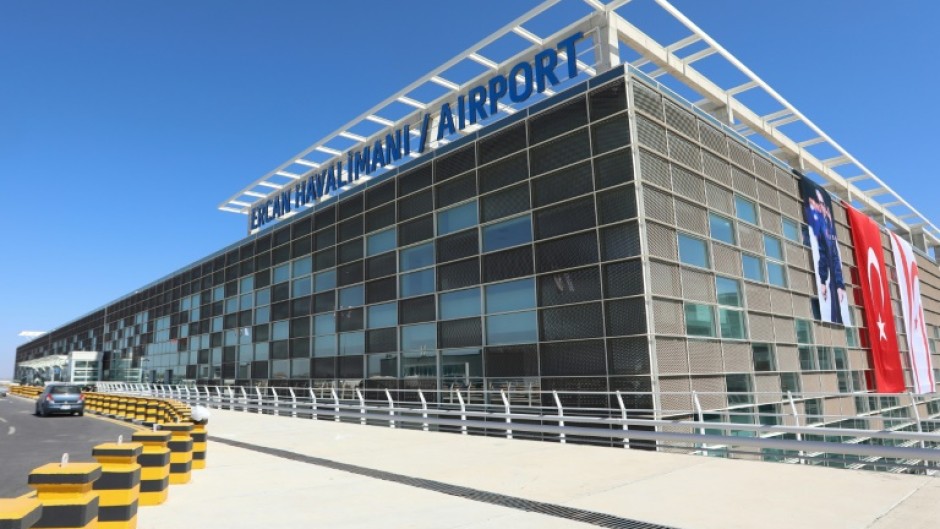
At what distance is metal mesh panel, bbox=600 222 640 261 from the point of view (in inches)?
722

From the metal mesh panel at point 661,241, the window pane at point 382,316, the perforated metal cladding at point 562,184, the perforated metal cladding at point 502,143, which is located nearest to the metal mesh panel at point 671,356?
the metal mesh panel at point 661,241

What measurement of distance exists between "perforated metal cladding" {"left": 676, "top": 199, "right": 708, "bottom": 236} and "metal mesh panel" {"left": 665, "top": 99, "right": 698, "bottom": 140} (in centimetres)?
283

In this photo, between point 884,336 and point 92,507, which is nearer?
point 92,507

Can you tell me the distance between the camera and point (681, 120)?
848 inches

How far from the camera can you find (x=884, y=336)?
33.9m

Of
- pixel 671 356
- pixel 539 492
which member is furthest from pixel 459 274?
pixel 539 492

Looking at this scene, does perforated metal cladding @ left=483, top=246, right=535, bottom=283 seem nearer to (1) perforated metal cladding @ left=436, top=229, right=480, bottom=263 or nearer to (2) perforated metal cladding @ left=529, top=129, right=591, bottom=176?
(1) perforated metal cladding @ left=436, top=229, right=480, bottom=263

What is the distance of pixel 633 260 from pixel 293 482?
39.6 feet

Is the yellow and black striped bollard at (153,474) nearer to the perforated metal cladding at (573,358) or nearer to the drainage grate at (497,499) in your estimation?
the drainage grate at (497,499)

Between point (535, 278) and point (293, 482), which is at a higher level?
point (535, 278)

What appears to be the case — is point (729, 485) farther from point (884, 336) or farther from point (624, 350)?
point (884, 336)

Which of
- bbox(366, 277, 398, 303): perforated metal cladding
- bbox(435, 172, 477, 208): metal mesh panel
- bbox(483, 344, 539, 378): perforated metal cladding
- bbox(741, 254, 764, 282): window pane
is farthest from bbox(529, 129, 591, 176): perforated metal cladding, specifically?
bbox(366, 277, 398, 303): perforated metal cladding

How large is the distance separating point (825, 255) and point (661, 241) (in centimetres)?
1622

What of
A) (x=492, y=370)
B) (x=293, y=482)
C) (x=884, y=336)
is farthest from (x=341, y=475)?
(x=884, y=336)
